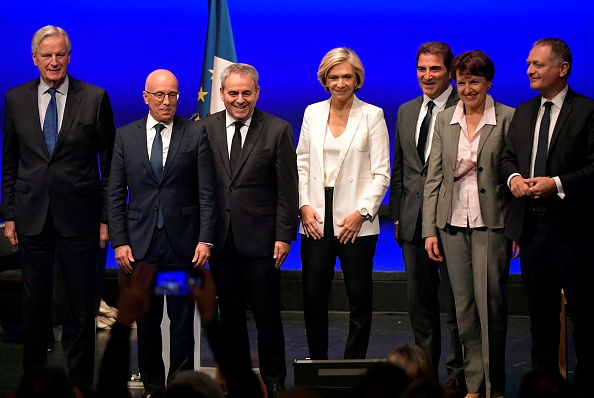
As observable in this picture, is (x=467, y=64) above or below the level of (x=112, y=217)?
above

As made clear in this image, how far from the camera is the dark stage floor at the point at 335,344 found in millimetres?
5387

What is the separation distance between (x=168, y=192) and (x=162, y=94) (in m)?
0.44

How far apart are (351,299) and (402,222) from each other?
0.44 m

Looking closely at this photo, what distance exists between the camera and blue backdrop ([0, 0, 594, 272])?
7.68 metres

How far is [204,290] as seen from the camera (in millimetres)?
2771

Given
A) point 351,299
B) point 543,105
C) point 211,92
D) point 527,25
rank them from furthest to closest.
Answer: point 527,25, point 211,92, point 351,299, point 543,105

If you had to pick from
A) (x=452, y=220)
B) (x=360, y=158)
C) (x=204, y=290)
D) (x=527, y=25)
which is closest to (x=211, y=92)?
(x=360, y=158)

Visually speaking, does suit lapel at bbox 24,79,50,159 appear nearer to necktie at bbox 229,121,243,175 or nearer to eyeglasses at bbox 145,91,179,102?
eyeglasses at bbox 145,91,179,102

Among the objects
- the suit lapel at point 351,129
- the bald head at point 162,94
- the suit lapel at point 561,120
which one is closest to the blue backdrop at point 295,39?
the suit lapel at point 351,129

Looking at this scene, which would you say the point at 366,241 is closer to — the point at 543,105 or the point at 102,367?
the point at 543,105

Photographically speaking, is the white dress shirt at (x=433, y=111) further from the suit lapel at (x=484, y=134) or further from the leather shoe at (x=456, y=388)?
the leather shoe at (x=456, y=388)

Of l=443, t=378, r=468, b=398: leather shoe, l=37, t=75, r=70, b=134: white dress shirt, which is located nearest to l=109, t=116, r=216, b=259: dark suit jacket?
l=37, t=75, r=70, b=134: white dress shirt

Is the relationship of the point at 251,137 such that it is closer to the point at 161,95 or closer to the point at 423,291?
the point at 161,95

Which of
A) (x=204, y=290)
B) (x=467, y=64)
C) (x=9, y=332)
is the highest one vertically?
(x=467, y=64)
